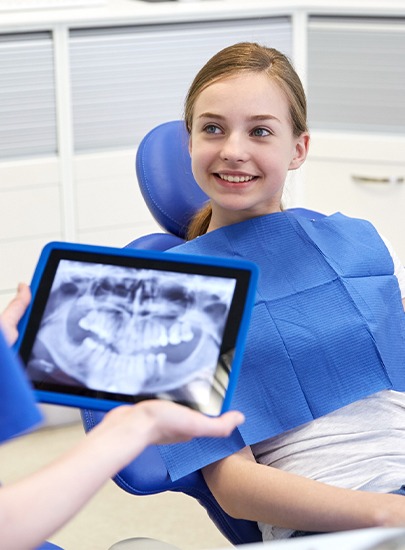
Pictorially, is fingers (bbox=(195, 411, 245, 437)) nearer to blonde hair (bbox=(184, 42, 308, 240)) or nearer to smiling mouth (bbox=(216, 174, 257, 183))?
smiling mouth (bbox=(216, 174, 257, 183))

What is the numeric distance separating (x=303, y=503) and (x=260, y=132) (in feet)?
1.66

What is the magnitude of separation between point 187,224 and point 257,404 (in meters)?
0.46

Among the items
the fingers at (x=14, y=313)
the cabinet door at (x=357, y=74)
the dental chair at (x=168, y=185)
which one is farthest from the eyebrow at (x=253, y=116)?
the cabinet door at (x=357, y=74)

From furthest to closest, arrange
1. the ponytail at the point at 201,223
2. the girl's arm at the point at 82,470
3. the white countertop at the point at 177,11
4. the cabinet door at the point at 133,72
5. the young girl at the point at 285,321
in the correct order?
the cabinet door at the point at 133,72, the white countertop at the point at 177,11, the ponytail at the point at 201,223, the young girl at the point at 285,321, the girl's arm at the point at 82,470

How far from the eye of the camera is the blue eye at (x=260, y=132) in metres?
1.55

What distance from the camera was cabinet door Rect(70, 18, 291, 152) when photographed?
2701 millimetres

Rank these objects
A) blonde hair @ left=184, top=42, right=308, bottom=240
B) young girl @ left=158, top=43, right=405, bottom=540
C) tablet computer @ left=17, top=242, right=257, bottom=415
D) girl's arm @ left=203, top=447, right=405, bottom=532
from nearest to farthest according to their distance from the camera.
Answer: tablet computer @ left=17, top=242, right=257, bottom=415, girl's arm @ left=203, top=447, right=405, bottom=532, young girl @ left=158, top=43, right=405, bottom=540, blonde hair @ left=184, top=42, right=308, bottom=240

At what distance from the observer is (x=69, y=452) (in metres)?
0.96

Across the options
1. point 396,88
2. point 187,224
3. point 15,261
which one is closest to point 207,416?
point 187,224

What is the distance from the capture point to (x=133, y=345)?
3.77 feet

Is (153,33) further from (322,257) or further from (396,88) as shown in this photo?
(322,257)

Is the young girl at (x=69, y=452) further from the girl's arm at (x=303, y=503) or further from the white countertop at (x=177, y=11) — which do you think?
the white countertop at (x=177, y=11)

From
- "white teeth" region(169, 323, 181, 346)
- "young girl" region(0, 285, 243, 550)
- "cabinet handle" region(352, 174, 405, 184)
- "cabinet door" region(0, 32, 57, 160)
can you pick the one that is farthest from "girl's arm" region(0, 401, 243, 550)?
"cabinet handle" region(352, 174, 405, 184)

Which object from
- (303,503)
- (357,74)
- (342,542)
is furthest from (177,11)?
(342,542)
